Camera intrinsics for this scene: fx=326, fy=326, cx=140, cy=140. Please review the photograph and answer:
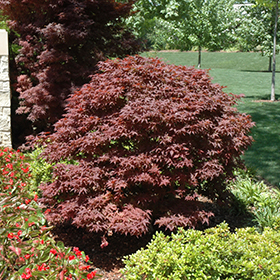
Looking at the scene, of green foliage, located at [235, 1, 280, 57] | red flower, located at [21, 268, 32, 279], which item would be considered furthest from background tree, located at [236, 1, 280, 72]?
red flower, located at [21, 268, 32, 279]

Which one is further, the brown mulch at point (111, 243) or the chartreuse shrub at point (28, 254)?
the brown mulch at point (111, 243)

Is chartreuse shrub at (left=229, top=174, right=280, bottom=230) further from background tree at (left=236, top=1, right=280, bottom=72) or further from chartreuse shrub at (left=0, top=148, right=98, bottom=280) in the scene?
background tree at (left=236, top=1, right=280, bottom=72)

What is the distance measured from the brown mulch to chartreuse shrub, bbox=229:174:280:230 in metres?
0.20

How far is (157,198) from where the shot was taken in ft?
11.6

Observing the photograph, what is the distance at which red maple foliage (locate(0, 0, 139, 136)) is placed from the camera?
243 inches

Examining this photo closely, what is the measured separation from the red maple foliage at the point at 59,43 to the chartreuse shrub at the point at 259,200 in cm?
353

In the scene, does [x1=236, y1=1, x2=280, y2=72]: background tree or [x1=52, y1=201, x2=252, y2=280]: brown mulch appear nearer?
[x1=52, y1=201, x2=252, y2=280]: brown mulch

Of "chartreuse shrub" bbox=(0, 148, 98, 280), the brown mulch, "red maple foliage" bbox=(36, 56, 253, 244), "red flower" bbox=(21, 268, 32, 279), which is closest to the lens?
"red flower" bbox=(21, 268, 32, 279)

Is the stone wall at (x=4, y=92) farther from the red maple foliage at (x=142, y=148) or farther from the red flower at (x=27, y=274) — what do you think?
the red flower at (x=27, y=274)

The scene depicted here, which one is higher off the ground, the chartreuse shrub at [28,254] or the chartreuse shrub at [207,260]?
the chartreuse shrub at [28,254]

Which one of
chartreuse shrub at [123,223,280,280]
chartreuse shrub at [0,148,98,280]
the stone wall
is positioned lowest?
chartreuse shrub at [123,223,280,280]

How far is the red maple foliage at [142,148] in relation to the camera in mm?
3373

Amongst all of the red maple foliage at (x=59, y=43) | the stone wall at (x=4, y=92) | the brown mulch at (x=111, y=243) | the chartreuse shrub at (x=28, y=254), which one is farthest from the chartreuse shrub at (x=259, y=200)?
the stone wall at (x=4, y=92)

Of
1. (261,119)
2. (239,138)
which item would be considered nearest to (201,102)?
(239,138)
